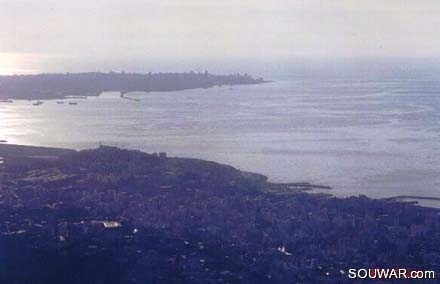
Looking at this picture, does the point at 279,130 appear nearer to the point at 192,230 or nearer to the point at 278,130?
the point at 278,130

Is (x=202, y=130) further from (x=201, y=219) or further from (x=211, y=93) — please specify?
(x=211, y=93)

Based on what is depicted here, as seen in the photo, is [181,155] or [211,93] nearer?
[181,155]

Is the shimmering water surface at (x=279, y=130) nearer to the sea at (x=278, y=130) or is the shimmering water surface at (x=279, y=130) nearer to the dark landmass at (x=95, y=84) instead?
the sea at (x=278, y=130)

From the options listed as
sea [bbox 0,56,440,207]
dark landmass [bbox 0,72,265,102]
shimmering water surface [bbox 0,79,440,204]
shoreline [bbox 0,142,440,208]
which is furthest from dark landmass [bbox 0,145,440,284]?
dark landmass [bbox 0,72,265,102]

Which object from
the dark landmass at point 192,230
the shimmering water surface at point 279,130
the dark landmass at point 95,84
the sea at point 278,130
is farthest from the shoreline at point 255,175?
the dark landmass at point 95,84

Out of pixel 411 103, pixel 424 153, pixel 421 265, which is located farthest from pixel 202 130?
pixel 421 265

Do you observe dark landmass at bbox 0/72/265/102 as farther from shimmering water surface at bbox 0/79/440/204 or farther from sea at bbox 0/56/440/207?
shimmering water surface at bbox 0/79/440/204

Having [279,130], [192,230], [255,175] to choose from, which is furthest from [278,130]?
[192,230]

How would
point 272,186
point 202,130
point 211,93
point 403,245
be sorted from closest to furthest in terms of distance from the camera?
point 403,245 < point 272,186 < point 202,130 < point 211,93
